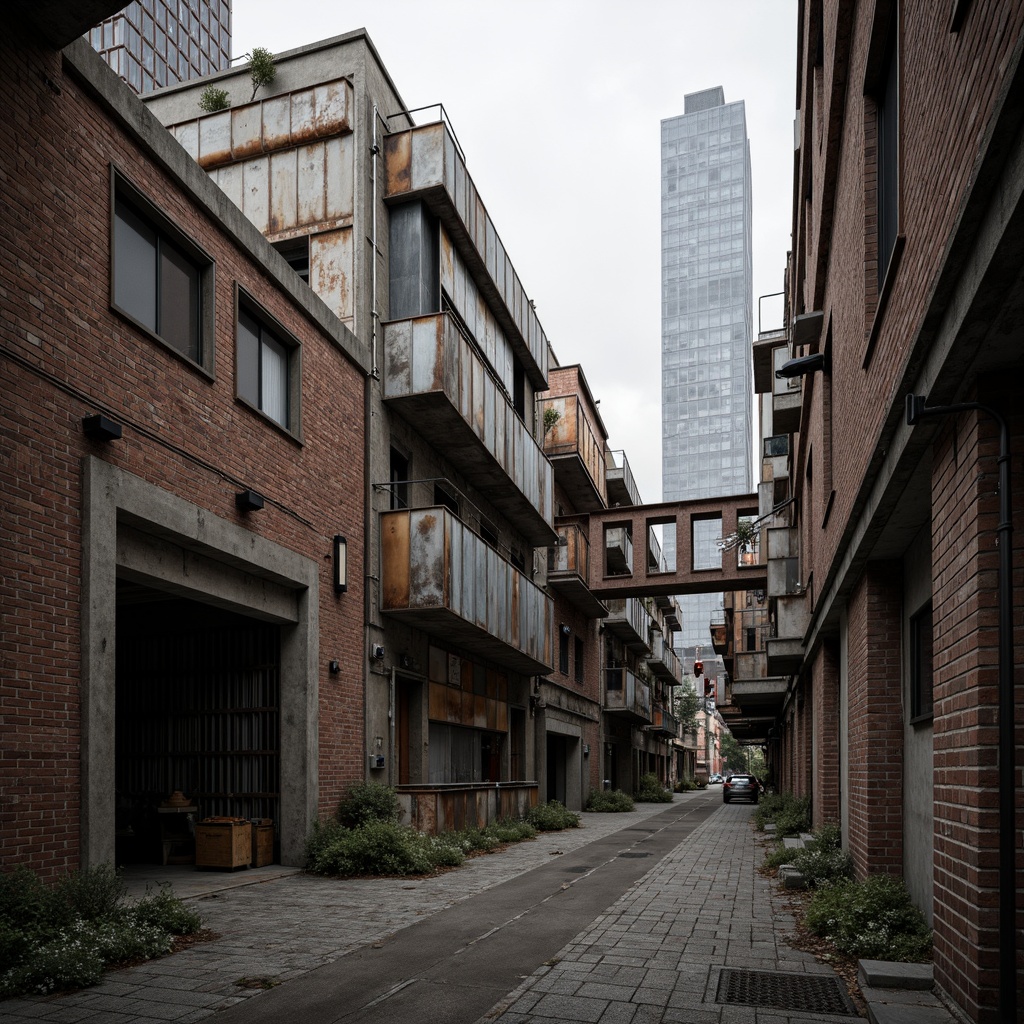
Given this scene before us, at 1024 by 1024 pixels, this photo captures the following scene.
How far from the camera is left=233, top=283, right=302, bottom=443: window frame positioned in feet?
38.7

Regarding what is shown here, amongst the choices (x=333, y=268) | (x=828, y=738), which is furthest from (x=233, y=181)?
(x=828, y=738)

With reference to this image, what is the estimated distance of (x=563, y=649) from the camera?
2931cm

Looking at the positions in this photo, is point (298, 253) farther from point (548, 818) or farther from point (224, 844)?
point (548, 818)

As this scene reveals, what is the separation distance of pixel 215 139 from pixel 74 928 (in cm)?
1336

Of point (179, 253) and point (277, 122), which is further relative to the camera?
point (277, 122)

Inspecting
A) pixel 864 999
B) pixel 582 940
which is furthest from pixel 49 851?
pixel 864 999

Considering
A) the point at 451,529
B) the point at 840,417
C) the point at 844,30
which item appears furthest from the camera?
the point at 451,529

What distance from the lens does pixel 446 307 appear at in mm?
17547

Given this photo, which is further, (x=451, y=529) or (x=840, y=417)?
(x=451, y=529)

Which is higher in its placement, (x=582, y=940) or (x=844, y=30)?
(x=844, y=30)

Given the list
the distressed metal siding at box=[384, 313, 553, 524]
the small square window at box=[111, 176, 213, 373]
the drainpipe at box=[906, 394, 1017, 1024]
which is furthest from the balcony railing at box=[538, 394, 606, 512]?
the drainpipe at box=[906, 394, 1017, 1024]

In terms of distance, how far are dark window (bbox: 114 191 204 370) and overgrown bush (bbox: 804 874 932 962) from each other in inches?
315

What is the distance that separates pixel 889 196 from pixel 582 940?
6.41 metres

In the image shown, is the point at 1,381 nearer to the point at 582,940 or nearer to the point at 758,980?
the point at 582,940
